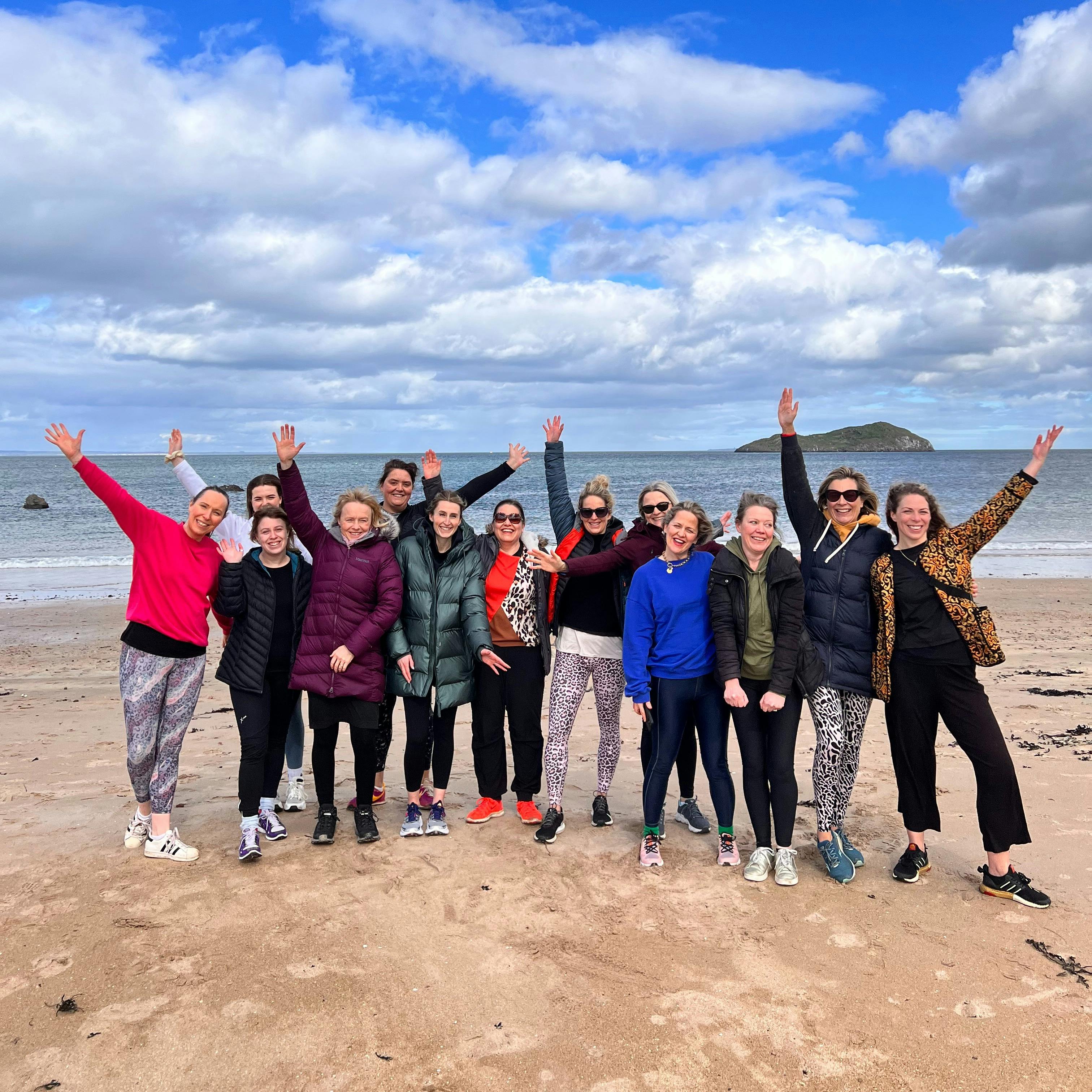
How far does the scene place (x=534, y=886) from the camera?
431 cm

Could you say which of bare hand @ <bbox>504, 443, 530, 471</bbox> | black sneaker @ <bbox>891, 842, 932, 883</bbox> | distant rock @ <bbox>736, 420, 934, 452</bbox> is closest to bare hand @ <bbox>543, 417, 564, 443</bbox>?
bare hand @ <bbox>504, 443, 530, 471</bbox>

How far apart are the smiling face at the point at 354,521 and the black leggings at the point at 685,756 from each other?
81.6 inches

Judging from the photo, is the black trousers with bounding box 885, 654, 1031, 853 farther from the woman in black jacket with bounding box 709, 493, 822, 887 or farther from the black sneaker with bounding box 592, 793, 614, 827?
the black sneaker with bounding box 592, 793, 614, 827

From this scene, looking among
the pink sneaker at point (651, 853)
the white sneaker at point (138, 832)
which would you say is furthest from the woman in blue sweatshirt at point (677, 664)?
the white sneaker at point (138, 832)

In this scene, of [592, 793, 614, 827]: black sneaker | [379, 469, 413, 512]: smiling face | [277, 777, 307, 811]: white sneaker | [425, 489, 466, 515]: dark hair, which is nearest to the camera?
[425, 489, 466, 515]: dark hair

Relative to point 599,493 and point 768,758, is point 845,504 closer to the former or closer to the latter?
point 768,758

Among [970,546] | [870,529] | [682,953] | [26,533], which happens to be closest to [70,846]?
[682,953]

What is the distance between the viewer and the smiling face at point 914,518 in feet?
13.9

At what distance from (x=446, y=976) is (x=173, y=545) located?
2722mm

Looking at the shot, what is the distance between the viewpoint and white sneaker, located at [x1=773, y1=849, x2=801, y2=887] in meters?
4.31

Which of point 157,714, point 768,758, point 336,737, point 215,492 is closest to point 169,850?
point 157,714

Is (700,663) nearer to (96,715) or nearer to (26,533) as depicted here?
(96,715)

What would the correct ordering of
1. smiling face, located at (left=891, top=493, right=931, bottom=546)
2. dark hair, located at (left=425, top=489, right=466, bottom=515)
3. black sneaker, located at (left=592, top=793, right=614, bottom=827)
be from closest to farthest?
smiling face, located at (left=891, top=493, right=931, bottom=546) < dark hair, located at (left=425, top=489, right=466, bottom=515) < black sneaker, located at (left=592, top=793, right=614, bottom=827)

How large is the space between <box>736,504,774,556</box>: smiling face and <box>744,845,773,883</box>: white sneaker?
1673 mm
